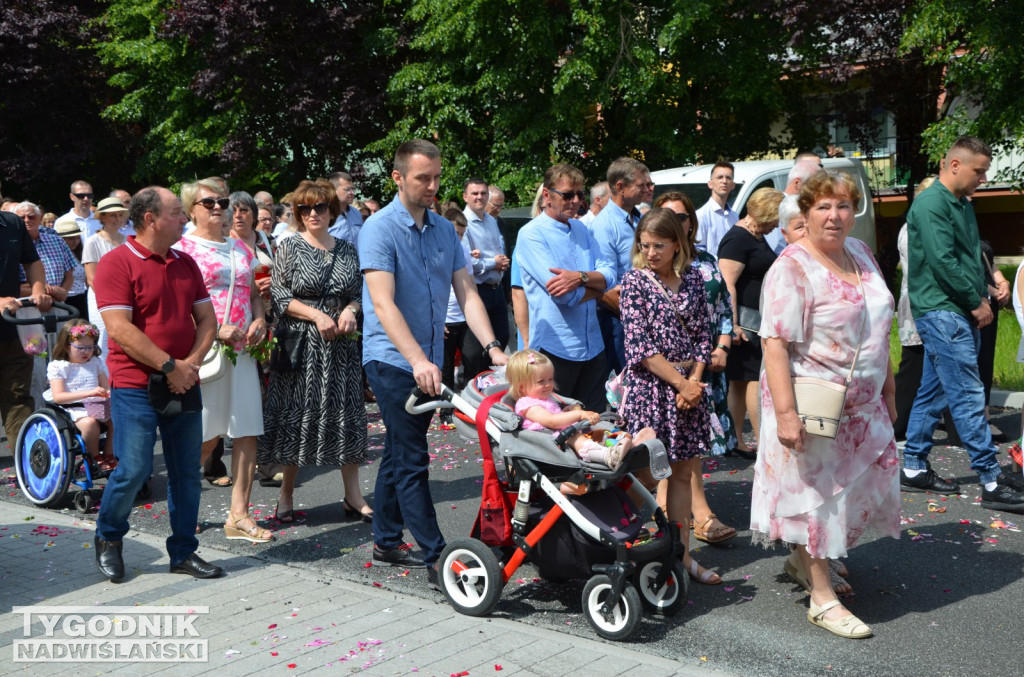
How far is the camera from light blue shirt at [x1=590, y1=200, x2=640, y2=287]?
713 cm

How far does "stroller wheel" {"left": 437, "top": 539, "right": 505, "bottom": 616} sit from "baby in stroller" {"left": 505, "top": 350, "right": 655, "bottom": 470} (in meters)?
0.63

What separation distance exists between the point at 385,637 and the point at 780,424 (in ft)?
6.54

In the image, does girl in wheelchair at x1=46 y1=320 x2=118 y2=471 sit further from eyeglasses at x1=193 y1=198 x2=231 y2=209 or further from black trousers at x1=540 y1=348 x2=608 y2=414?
black trousers at x1=540 y1=348 x2=608 y2=414

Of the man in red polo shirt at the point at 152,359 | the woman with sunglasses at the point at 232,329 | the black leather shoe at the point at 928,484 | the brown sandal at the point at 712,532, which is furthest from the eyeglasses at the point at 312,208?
the black leather shoe at the point at 928,484

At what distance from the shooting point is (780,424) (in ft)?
16.0

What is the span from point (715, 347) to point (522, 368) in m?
1.81

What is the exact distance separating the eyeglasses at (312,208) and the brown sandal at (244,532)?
75.0 inches

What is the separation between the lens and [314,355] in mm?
7012

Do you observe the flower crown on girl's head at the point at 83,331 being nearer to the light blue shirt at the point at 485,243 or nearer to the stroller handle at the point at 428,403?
the stroller handle at the point at 428,403

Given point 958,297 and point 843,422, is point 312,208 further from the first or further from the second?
point 958,297

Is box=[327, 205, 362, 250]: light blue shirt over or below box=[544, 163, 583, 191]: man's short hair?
over

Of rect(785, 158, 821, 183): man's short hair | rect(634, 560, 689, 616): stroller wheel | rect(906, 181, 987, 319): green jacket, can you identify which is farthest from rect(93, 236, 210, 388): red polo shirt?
rect(906, 181, 987, 319): green jacket

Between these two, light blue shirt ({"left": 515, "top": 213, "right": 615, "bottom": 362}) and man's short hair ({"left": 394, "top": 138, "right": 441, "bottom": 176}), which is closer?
man's short hair ({"left": 394, "top": 138, "right": 441, "bottom": 176})

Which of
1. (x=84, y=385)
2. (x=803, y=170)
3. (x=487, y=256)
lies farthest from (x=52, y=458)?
(x=803, y=170)
